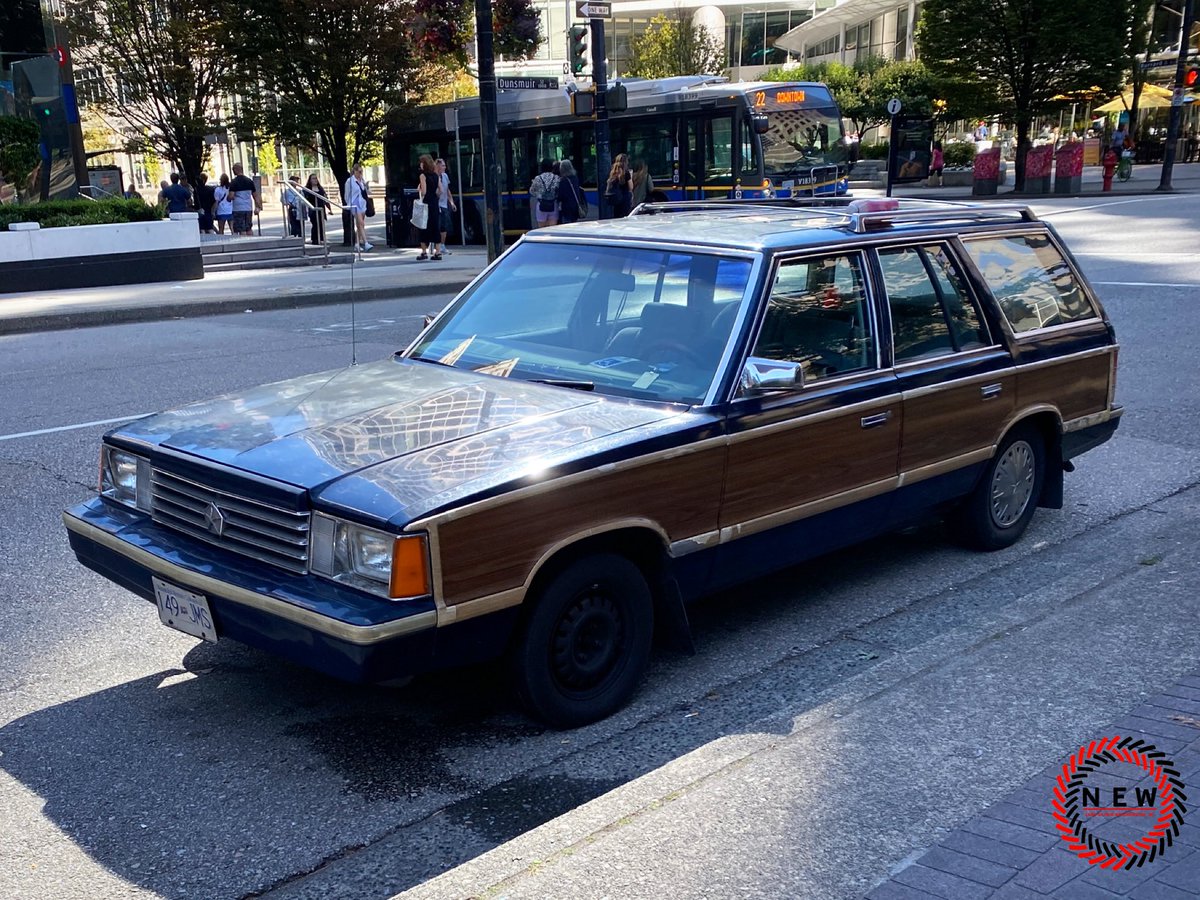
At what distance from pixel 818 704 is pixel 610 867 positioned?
1.47 metres

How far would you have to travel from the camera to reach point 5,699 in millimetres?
4484

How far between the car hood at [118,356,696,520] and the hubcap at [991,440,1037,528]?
2.32 metres

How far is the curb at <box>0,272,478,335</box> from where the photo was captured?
15664mm

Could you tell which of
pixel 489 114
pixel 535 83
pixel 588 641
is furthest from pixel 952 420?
pixel 535 83

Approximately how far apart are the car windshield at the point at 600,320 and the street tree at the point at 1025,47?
35.0m

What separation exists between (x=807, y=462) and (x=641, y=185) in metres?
18.5

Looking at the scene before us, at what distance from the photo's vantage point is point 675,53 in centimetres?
5678

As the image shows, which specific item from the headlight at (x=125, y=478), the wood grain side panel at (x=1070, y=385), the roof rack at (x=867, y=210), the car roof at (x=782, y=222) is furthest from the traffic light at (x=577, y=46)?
the headlight at (x=125, y=478)

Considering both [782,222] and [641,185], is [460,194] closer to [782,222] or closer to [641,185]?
[641,185]

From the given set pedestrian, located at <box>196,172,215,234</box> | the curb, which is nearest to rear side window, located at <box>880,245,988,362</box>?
the curb

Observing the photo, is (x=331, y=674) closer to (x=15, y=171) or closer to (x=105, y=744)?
(x=105, y=744)

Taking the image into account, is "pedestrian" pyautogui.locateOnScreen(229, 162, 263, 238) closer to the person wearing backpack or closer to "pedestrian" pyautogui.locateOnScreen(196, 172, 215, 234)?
"pedestrian" pyautogui.locateOnScreen(196, 172, 215, 234)

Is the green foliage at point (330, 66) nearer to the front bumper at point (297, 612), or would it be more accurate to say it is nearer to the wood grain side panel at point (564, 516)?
the front bumper at point (297, 612)

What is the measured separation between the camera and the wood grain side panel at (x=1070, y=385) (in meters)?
5.86
